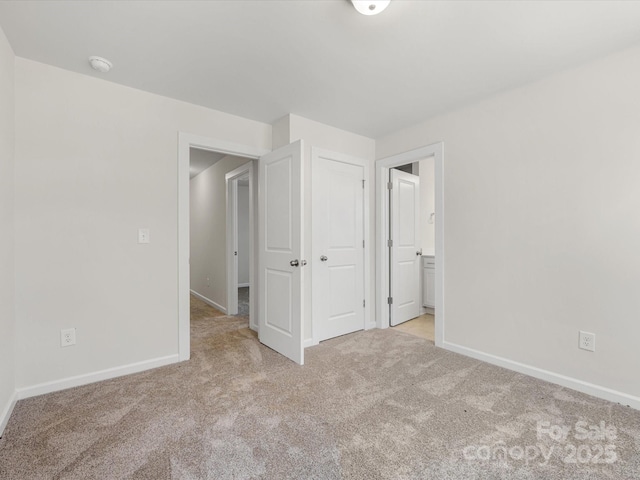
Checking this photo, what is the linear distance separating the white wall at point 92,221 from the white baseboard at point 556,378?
8.92 feet

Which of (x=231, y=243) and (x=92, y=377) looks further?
(x=231, y=243)

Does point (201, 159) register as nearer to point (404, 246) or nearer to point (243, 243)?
point (243, 243)

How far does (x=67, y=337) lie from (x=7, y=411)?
50 cm

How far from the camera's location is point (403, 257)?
383 cm

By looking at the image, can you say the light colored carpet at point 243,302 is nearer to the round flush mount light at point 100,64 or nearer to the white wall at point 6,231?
the white wall at point 6,231

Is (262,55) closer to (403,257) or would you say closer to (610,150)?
(610,150)

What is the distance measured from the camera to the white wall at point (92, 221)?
207 centimetres

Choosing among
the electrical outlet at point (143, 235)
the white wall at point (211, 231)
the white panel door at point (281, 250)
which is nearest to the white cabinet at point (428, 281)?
the white panel door at point (281, 250)

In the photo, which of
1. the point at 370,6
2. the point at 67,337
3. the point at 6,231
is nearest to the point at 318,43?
the point at 370,6

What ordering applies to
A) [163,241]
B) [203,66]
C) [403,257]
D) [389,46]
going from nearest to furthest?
[389,46]
[203,66]
[163,241]
[403,257]

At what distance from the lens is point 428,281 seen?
4.18 meters

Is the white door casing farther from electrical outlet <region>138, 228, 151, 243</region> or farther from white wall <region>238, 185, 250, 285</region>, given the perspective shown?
white wall <region>238, 185, 250, 285</region>

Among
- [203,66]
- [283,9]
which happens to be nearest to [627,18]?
[283,9]

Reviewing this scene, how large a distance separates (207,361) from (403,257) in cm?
255
